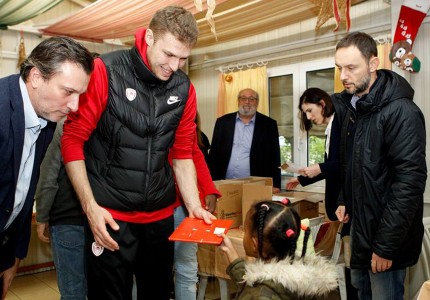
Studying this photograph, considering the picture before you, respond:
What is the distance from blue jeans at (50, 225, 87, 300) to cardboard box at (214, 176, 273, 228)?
1.02 metres

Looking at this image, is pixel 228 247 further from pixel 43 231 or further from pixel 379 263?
pixel 43 231

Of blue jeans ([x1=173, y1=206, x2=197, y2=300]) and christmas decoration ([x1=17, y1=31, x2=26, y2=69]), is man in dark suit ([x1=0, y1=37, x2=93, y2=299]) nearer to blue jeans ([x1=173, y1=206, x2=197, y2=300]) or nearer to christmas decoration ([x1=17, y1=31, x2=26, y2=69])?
blue jeans ([x1=173, y1=206, x2=197, y2=300])

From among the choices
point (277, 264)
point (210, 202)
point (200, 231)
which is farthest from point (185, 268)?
point (277, 264)

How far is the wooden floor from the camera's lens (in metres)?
3.89

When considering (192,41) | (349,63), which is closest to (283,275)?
(192,41)

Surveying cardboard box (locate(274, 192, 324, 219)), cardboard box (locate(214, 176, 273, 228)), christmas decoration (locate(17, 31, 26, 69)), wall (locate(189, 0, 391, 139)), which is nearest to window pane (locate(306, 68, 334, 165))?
wall (locate(189, 0, 391, 139))

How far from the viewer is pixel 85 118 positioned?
62.4 inches

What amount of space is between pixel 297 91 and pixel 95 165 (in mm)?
3294

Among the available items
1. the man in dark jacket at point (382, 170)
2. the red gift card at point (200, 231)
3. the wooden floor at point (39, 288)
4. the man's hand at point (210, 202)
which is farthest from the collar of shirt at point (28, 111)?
the wooden floor at point (39, 288)

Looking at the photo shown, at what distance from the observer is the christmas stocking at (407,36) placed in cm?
334

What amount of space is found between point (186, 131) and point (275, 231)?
2.04ft

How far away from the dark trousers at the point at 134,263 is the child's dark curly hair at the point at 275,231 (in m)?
0.41

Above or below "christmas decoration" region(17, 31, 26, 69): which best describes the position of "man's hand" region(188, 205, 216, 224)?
below

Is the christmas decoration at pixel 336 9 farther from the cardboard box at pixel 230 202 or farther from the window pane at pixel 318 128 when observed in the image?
the cardboard box at pixel 230 202
